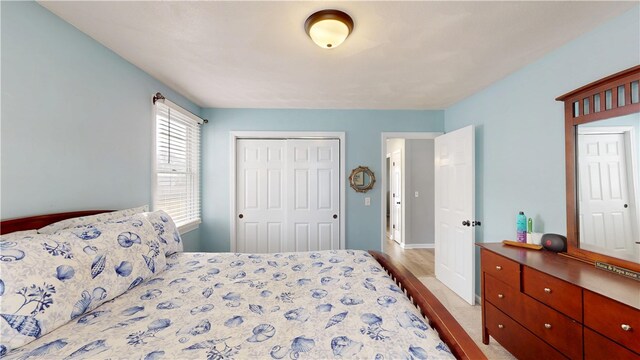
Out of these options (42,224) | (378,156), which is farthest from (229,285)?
(378,156)

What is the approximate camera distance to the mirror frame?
138 cm

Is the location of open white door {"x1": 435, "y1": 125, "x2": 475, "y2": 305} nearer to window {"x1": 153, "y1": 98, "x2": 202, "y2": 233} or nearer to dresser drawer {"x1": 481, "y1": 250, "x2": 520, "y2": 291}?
dresser drawer {"x1": 481, "y1": 250, "x2": 520, "y2": 291}

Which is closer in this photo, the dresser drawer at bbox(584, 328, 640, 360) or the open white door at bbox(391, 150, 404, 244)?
the dresser drawer at bbox(584, 328, 640, 360)

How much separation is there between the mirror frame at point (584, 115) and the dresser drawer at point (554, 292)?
36 cm

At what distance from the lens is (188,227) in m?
2.94

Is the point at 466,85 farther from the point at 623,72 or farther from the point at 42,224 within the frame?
the point at 42,224

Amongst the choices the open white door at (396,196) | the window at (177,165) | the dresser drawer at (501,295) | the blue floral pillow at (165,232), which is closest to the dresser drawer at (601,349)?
the dresser drawer at (501,295)

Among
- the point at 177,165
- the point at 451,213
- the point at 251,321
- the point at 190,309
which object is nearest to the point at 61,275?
the point at 190,309

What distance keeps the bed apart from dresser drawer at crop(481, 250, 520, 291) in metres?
0.82

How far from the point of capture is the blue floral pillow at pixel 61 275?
34.2 inches

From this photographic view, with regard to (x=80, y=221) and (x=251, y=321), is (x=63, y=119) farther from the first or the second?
(x=251, y=321)

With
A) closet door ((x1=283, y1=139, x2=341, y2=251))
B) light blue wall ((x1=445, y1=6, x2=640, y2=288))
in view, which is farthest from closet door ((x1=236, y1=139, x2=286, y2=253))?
light blue wall ((x1=445, y1=6, x2=640, y2=288))

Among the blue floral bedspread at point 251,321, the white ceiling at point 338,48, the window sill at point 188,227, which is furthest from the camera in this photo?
the window sill at point 188,227

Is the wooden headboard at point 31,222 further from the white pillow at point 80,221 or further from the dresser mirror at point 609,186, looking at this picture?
the dresser mirror at point 609,186
